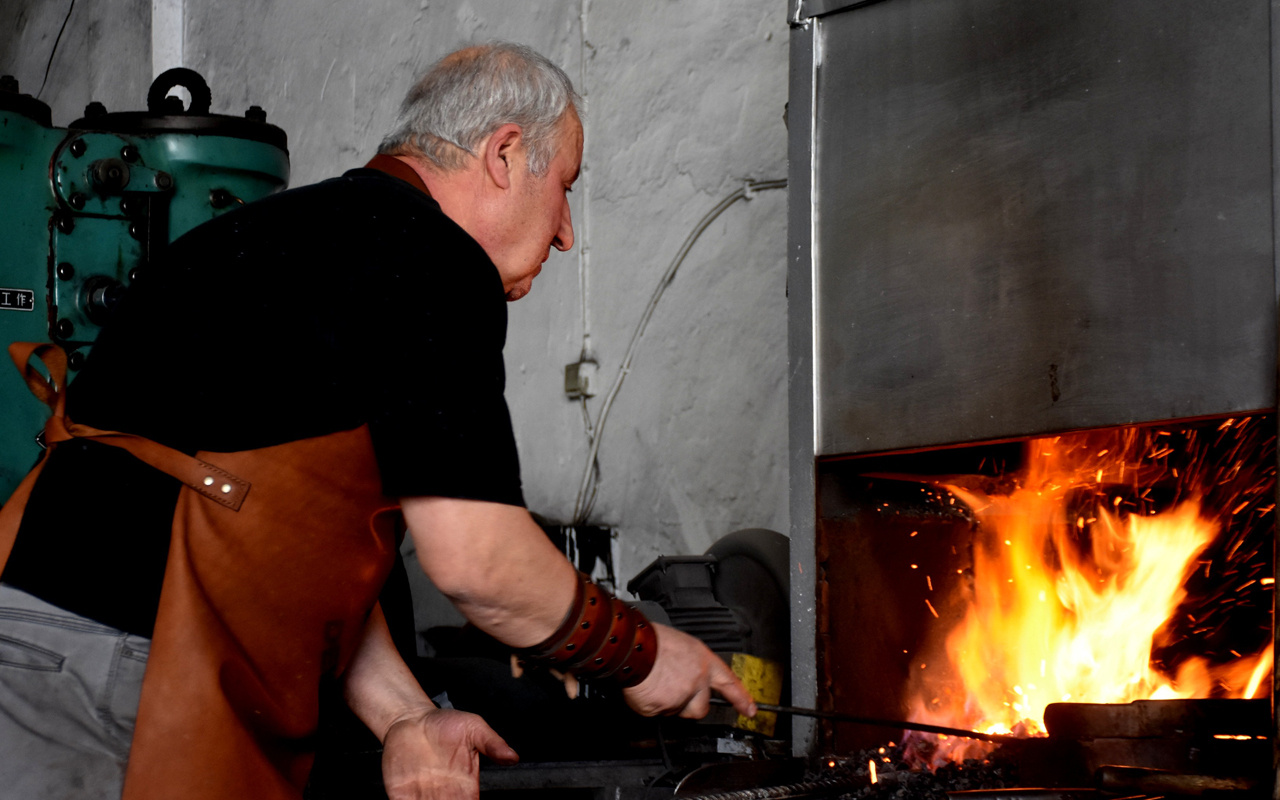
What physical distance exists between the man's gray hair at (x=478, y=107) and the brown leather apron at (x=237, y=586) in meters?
0.41

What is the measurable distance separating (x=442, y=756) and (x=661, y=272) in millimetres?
1887

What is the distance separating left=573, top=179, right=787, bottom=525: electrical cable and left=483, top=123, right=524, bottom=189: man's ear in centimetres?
141

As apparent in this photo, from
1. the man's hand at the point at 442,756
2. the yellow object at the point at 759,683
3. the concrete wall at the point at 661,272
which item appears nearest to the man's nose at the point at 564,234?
the man's hand at the point at 442,756

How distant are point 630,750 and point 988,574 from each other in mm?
701

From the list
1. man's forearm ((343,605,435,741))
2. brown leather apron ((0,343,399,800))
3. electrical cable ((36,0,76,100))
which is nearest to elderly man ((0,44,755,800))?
brown leather apron ((0,343,399,800))

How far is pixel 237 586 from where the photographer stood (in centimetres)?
126

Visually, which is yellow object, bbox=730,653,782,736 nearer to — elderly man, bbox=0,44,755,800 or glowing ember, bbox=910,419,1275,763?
glowing ember, bbox=910,419,1275,763

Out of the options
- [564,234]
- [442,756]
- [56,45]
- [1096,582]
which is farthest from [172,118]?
[56,45]

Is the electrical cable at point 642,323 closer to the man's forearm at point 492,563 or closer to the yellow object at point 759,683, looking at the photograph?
the yellow object at point 759,683

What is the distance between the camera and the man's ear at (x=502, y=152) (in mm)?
1456

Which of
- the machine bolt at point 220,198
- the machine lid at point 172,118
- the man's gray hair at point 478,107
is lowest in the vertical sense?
the man's gray hair at point 478,107

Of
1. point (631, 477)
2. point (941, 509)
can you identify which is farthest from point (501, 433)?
point (631, 477)

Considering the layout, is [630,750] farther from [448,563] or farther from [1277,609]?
[1277,609]

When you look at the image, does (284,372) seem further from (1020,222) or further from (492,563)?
(1020,222)
